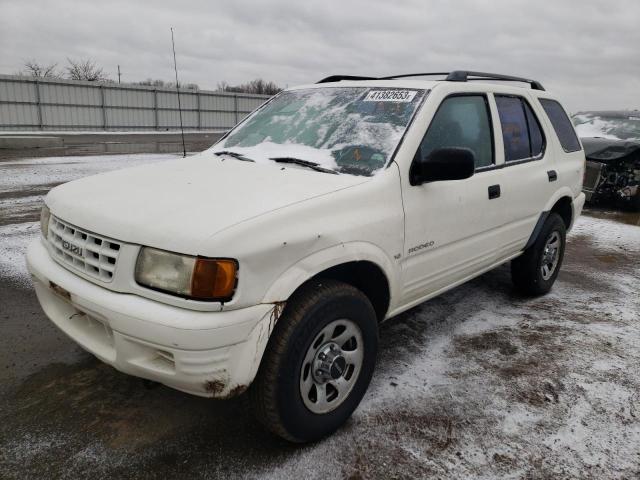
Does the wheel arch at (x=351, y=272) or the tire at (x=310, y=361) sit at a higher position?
the wheel arch at (x=351, y=272)

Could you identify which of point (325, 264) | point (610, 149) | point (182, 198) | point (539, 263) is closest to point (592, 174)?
point (610, 149)

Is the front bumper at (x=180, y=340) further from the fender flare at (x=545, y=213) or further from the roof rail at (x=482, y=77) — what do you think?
the fender flare at (x=545, y=213)

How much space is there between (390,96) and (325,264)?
4.54 ft

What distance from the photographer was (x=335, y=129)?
305cm

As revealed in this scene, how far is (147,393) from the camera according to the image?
2.85 m

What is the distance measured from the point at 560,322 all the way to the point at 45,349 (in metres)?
3.82

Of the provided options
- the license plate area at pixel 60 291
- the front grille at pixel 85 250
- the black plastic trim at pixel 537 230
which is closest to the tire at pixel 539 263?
the black plastic trim at pixel 537 230

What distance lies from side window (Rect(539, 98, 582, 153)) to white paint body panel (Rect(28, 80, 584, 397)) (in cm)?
129

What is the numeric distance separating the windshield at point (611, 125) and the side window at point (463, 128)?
7.42m

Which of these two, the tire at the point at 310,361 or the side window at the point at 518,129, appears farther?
the side window at the point at 518,129

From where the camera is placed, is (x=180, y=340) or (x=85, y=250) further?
(x=85, y=250)

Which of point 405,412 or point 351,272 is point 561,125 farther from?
point 405,412

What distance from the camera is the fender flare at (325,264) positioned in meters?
2.09

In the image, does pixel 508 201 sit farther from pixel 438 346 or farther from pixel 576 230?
pixel 576 230
